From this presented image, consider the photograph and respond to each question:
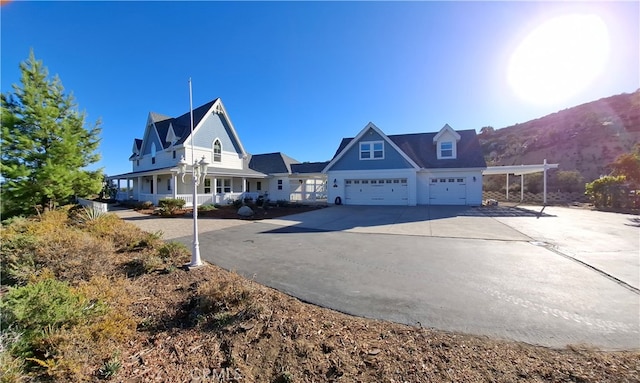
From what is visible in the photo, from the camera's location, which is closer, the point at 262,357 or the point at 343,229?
the point at 262,357

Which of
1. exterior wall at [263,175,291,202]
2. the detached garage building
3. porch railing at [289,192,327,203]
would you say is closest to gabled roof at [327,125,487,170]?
the detached garage building

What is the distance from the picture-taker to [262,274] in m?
5.34

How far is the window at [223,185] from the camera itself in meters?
22.5

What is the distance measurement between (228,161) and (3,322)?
71.2ft

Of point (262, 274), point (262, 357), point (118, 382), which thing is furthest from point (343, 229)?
point (118, 382)

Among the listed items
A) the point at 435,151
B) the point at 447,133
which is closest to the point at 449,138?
the point at 447,133

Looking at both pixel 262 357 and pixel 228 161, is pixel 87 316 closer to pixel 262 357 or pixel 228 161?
pixel 262 357

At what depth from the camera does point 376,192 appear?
69.1 ft

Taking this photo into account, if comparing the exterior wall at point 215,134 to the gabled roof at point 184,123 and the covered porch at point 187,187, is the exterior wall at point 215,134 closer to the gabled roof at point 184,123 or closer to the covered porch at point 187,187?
the gabled roof at point 184,123

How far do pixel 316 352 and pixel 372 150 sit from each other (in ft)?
64.2

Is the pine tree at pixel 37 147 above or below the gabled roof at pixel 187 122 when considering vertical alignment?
below

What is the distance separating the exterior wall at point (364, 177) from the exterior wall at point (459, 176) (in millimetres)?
719

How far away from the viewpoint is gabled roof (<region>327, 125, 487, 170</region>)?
1998 centimetres

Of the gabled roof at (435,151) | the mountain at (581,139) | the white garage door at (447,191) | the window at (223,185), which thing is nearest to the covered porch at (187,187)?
the window at (223,185)
